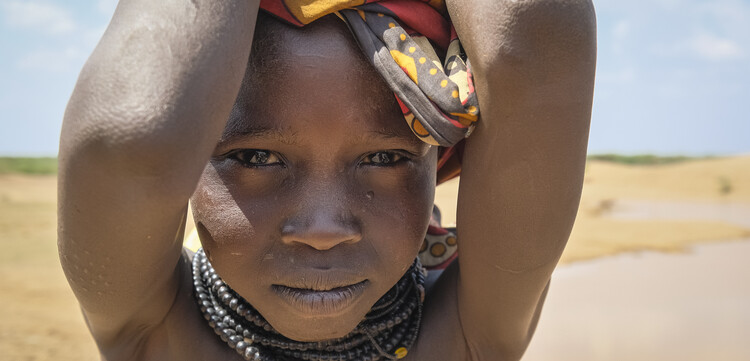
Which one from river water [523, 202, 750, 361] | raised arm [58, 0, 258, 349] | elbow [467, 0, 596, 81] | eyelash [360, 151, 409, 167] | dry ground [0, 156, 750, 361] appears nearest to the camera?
raised arm [58, 0, 258, 349]

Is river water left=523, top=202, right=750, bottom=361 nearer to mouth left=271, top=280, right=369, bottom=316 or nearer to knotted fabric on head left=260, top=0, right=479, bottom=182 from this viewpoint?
mouth left=271, top=280, right=369, bottom=316

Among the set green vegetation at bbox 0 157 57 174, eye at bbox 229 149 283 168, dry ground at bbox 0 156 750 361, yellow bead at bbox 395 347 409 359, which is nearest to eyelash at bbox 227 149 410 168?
eye at bbox 229 149 283 168

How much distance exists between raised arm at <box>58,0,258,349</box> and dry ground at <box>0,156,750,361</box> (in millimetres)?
3076

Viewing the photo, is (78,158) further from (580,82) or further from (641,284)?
(641,284)

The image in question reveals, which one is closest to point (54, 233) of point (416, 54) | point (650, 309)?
point (650, 309)

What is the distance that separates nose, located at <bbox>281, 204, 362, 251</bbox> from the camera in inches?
43.5

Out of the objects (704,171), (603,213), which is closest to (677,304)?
(603,213)

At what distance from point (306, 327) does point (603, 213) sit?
9.83 metres

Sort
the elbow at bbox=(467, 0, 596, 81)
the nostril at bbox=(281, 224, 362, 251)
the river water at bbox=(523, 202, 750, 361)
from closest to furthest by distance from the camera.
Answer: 1. the elbow at bbox=(467, 0, 596, 81)
2. the nostril at bbox=(281, 224, 362, 251)
3. the river water at bbox=(523, 202, 750, 361)

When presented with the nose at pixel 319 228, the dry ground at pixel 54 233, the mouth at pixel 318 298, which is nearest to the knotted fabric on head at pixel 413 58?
the nose at pixel 319 228

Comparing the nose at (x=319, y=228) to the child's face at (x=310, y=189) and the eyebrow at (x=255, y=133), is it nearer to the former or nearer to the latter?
the child's face at (x=310, y=189)

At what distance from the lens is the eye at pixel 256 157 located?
1.17 meters

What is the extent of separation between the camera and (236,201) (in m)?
1.17

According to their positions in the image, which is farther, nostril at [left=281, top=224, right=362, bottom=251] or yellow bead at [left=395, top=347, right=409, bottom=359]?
yellow bead at [left=395, top=347, right=409, bottom=359]
